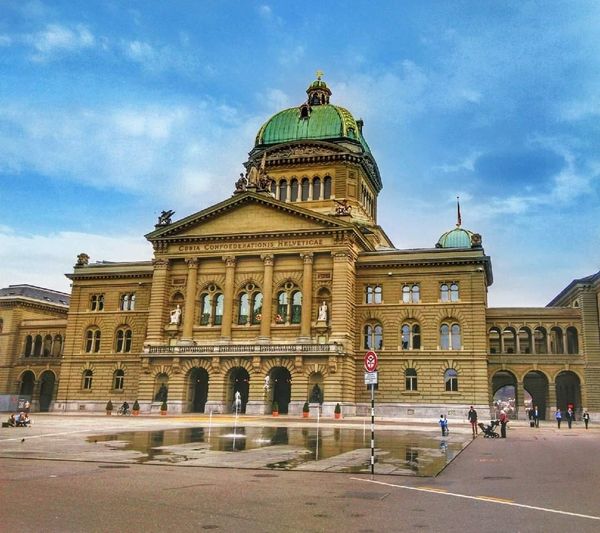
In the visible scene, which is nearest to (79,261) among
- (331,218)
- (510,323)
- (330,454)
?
(331,218)

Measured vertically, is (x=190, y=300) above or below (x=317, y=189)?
below

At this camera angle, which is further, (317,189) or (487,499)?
(317,189)

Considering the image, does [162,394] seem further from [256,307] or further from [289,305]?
[289,305]

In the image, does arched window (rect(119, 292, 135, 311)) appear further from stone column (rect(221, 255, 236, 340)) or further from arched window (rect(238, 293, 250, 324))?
arched window (rect(238, 293, 250, 324))

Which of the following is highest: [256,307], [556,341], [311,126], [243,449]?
[311,126]

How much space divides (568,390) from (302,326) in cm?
3711

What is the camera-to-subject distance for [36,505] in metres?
13.3

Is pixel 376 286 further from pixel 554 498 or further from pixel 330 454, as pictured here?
pixel 554 498

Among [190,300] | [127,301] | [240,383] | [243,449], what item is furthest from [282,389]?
[243,449]

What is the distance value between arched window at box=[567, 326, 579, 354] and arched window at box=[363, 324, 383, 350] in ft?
69.2

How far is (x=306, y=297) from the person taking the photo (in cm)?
6644

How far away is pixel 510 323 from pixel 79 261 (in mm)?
53165

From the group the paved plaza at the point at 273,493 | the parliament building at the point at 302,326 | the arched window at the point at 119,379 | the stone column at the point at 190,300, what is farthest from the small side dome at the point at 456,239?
the paved plaza at the point at 273,493

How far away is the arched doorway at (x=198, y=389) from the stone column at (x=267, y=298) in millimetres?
8409
